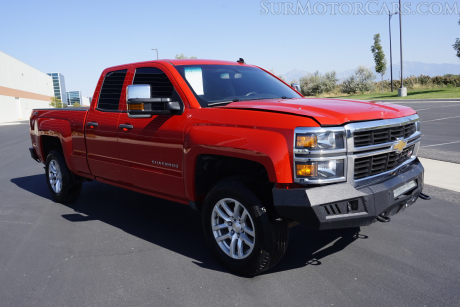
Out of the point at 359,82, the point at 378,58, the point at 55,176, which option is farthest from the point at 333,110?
the point at 378,58

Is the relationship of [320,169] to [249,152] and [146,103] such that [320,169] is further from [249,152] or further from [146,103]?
[146,103]

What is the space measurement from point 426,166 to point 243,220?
18.5 feet

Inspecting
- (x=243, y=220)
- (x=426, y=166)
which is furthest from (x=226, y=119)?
(x=426, y=166)

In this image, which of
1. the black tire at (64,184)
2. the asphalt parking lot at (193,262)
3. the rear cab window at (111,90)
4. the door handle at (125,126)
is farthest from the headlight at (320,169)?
the black tire at (64,184)

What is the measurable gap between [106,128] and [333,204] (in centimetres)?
319

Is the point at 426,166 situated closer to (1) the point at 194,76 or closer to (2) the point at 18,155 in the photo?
(1) the point at 194,76

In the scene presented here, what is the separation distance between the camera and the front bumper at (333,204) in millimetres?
3199

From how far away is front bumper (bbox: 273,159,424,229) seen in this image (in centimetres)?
320

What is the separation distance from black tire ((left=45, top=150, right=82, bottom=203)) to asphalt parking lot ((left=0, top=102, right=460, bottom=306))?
1.09 ft

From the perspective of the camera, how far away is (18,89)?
2908 inches

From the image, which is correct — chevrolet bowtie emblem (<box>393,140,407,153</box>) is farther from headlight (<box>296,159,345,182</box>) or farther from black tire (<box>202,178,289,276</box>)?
black tire (<box>202,178,289,276</box>)

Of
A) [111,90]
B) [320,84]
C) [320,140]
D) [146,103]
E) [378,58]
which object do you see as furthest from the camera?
[378,58]

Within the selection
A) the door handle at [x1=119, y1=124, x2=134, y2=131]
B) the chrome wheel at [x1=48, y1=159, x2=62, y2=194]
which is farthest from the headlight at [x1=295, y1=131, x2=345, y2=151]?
the chrome wheel at [x1=48, y1=159, x2=62, y2=194]

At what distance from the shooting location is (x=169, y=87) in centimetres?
453
